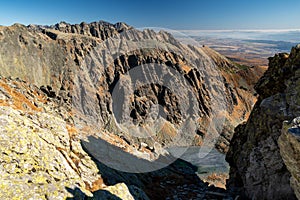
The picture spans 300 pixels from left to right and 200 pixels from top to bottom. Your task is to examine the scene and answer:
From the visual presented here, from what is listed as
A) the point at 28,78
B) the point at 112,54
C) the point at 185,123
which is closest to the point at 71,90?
the point at 28,78

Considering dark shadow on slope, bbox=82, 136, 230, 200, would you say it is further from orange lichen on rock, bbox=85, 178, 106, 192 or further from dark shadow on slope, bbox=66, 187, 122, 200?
dark shadow on slope, bbox=66, 187, 122, 200

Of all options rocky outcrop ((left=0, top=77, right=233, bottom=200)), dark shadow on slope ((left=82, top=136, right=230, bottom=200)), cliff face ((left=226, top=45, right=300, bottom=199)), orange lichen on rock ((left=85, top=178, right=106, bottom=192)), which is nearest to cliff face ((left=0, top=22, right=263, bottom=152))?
dark shadow on slope ((left=82, top=136, right=230, bottom=200))

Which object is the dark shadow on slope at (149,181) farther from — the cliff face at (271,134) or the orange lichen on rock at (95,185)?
the cliff face at (271,134)

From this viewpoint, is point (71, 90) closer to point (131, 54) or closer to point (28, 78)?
point (28, 78)

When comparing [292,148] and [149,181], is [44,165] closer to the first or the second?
[292,148]

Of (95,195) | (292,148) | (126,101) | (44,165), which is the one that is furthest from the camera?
(126,101)

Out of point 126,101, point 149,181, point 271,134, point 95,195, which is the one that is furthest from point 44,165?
point 126,101
